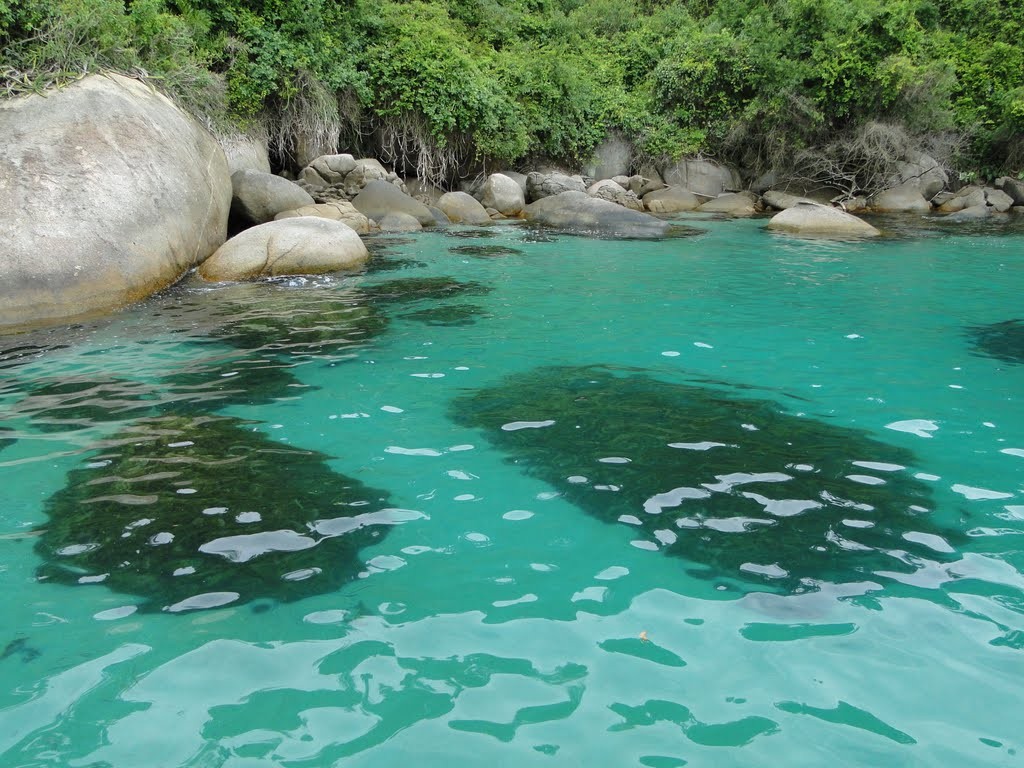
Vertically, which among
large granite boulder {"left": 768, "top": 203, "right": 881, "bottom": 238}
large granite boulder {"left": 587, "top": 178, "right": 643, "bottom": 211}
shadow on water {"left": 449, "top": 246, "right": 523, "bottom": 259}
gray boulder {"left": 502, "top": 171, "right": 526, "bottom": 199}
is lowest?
shadow on water {"left": 449, "top": 246, "right": 523, "bottom": 259}

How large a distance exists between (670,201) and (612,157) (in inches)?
114

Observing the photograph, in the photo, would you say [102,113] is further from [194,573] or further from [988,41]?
[988,41]

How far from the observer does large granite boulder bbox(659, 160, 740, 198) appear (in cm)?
2012

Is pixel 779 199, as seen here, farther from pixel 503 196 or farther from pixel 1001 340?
pixel 1001 340

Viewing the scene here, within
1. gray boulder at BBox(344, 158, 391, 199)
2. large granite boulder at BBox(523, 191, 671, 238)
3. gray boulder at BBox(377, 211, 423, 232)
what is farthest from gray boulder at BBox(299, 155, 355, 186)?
large granite boulder at BBox(523, 191, 671, 238)

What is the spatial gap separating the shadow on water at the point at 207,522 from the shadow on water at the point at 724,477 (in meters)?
0.97

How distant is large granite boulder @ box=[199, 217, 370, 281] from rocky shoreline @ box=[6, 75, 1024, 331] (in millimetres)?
16

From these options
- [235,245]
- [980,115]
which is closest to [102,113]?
[235,245]

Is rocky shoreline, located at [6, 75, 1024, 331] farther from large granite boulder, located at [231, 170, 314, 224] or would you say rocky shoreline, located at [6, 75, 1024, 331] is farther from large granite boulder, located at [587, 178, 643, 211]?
large granite boulder, located at [587, 178, 643, 211]

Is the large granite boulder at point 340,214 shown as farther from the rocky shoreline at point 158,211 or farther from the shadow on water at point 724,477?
the shadow on water at point 724,477

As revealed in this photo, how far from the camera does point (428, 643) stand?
2.38 metres

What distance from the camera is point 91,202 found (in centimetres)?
733

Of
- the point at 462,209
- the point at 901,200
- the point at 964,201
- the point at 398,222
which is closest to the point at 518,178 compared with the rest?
the point at 462,209

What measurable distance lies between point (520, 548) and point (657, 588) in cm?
56
